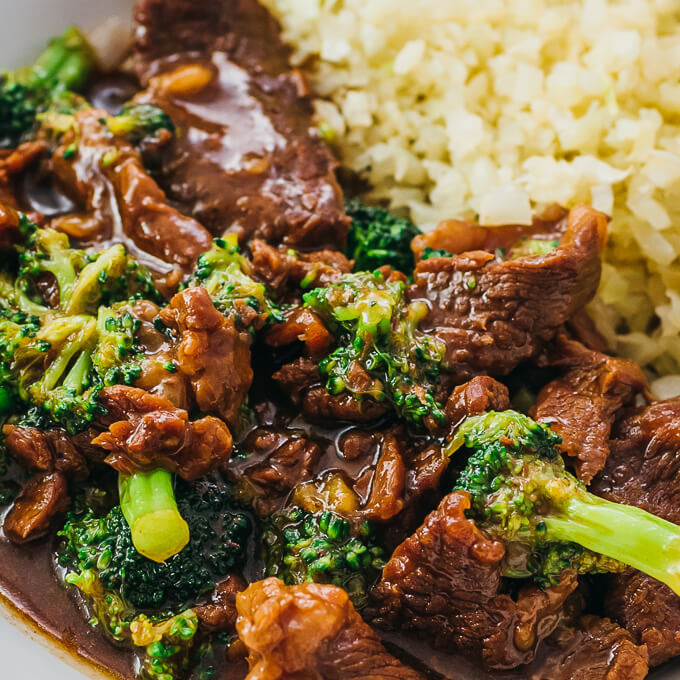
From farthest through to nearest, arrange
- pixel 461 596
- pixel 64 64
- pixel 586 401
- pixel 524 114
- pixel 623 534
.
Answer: pixel 64 64
pixel 524 114
pixel 586 401
pixel 461 596
pixel 623 534

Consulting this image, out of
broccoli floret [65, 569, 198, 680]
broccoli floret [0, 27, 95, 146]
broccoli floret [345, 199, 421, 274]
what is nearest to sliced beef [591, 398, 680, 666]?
broccoli floret [345, 199, 421, 274]

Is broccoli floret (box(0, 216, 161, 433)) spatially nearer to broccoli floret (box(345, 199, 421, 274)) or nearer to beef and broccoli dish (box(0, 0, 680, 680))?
beef and broccoli dish (box(0, 0, 680, 680))

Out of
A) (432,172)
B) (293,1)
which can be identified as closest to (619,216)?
(432,172)

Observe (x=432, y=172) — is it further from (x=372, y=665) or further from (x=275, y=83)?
(x=372, y=665)

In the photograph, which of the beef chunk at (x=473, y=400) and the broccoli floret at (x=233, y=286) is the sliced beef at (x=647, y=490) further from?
the broccoli floret at (x=233, y=286)

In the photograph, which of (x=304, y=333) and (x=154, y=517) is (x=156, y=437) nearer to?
(x=154, y=517)

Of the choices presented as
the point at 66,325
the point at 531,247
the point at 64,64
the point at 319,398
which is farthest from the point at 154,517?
the point at 64,64

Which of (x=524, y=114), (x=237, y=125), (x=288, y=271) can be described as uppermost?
(x=237, y=125)
